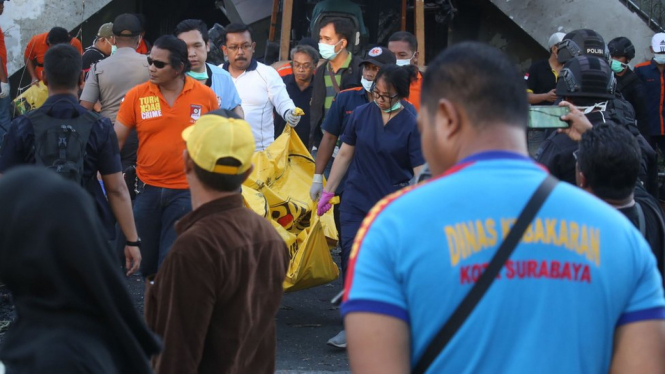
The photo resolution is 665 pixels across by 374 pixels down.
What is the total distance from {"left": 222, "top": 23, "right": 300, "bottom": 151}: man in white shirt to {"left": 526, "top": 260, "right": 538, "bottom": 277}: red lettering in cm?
600

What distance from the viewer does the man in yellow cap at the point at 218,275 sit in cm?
321

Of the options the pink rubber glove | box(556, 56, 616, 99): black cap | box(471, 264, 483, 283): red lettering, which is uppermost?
box(556, 56, 616, 99): black cap

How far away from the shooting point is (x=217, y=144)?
134 inches

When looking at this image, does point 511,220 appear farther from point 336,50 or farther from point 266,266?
point 336,50

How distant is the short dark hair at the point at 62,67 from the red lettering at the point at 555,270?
3.93m

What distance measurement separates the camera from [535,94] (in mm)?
9938

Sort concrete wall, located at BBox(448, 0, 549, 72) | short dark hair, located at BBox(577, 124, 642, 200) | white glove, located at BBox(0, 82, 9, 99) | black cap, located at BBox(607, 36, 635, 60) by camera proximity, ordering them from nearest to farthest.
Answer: short dark hair, located at BBox(577, 124, 642, 200) < white glove, located at BBox(0, 82, 9, 99) < black cap, located at BBox(607, 36, 635, 60) < concrete wall, located at BBox(448, 0, 549, 72)

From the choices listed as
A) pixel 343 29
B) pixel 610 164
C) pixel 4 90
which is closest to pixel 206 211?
pixel 610 164

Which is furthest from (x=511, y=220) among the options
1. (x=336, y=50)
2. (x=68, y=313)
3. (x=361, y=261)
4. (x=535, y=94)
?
(x=535, y=94)

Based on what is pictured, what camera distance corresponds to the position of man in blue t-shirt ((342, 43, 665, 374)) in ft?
6.57

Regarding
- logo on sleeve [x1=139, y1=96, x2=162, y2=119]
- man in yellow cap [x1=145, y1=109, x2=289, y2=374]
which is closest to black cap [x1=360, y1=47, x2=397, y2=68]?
logo on sleeve [x1=139, y1=96, x2=162, y2=119]

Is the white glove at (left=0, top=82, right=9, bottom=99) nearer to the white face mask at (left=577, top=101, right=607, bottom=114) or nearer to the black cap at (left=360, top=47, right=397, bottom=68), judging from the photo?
the black cap at (left=360, top=47, right=397, bottom=68)

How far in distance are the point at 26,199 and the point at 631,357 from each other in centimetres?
150

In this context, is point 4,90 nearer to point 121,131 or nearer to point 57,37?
point 57,37
